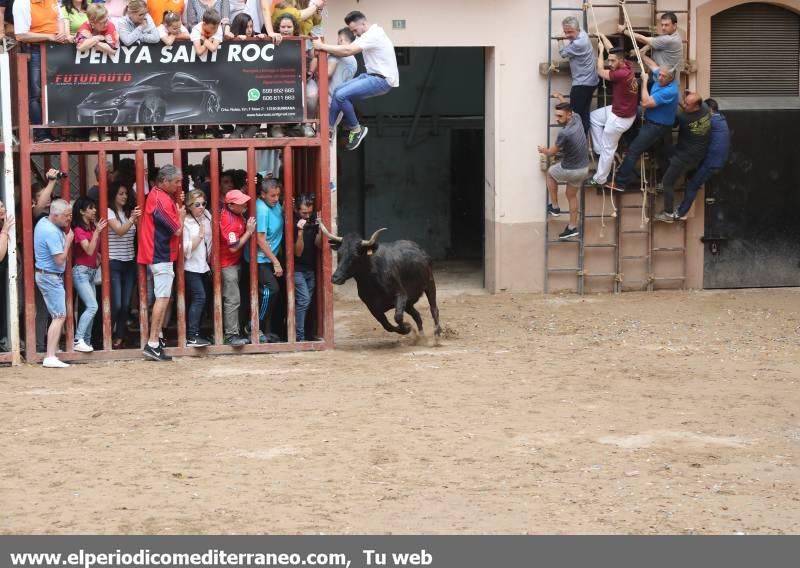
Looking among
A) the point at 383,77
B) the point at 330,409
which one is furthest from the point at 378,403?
the point at 383,77

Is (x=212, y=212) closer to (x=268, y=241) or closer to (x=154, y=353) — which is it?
(x=268, y=241)

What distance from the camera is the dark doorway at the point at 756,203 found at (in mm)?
18828

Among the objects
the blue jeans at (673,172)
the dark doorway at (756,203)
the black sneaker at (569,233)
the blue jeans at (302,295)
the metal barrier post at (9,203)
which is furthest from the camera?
the dark doorway at (756,203)

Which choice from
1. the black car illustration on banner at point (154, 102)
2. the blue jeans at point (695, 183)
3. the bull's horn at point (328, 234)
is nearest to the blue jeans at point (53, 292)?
the black car illustration on banner at point (154, 102)

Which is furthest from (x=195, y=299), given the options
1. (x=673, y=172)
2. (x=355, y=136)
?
(x=673, y=172)

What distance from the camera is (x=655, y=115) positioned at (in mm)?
17828

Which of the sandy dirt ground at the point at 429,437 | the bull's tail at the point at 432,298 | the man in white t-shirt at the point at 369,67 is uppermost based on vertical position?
the man in white t-shirt at the point at 369,67

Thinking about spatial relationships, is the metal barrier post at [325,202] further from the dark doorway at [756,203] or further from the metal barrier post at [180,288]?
the dark doorway at [756,203]

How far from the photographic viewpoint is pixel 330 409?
11.8 meters

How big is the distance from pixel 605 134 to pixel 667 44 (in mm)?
1329

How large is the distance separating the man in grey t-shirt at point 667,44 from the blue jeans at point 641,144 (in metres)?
0.69

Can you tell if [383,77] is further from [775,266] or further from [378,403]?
[775,266]

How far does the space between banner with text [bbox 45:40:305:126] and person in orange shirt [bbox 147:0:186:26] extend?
755 mm

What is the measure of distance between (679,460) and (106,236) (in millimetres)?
6610
